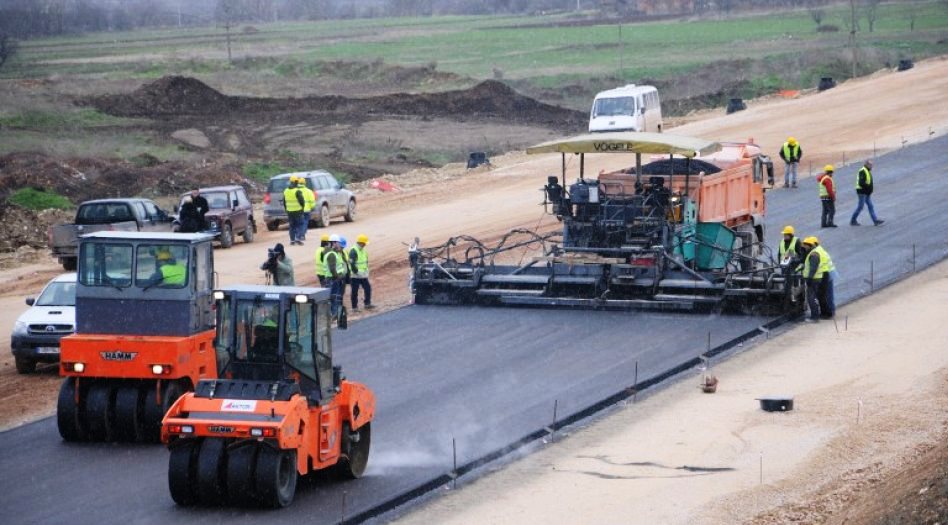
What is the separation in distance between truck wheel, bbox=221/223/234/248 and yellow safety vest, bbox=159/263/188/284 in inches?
708

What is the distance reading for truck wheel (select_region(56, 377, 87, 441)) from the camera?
1873cm

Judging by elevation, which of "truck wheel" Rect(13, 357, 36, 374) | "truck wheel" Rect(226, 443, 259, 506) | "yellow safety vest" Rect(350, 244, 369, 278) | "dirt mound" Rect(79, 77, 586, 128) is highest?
"dirt mound" Rect(79, 77, 586, 128)

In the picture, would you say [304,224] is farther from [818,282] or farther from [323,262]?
[818,282]

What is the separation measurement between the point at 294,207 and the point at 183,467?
22003 millimetres

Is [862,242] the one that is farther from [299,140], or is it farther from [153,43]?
[153,43]

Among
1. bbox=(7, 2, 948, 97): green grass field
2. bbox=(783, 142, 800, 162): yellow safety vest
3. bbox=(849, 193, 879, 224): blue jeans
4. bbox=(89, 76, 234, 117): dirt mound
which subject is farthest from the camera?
bbox=(7, 2, 948, 97): green grass field

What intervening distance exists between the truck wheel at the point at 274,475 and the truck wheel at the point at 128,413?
12.0 ft

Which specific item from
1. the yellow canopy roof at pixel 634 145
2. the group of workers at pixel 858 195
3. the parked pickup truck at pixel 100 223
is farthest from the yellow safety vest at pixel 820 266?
the parked pickup truck at pixel 100 223

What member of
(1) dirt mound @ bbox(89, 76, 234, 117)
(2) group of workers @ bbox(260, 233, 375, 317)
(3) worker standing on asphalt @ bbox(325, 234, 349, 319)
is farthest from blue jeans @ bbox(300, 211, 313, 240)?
(1) dirt mound @ bbox(89, 76, 234, 117)

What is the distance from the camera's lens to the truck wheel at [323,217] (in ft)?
134

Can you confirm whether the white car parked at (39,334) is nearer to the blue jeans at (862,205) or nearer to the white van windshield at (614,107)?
the blue jeans at (862,205)

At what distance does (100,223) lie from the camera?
34.4 m

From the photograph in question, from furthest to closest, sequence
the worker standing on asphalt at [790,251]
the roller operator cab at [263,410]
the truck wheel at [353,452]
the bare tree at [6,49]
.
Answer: the bare tree at [6,49] < the worker standing on asphalt at [790,251] < the truck wheel at [353,452] < the roller operator cab at [263,410]

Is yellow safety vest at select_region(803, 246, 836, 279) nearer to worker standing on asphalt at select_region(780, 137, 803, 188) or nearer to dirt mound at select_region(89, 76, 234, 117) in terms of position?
worker standing on asphalt at select_region(780, 137, 803, 188)
